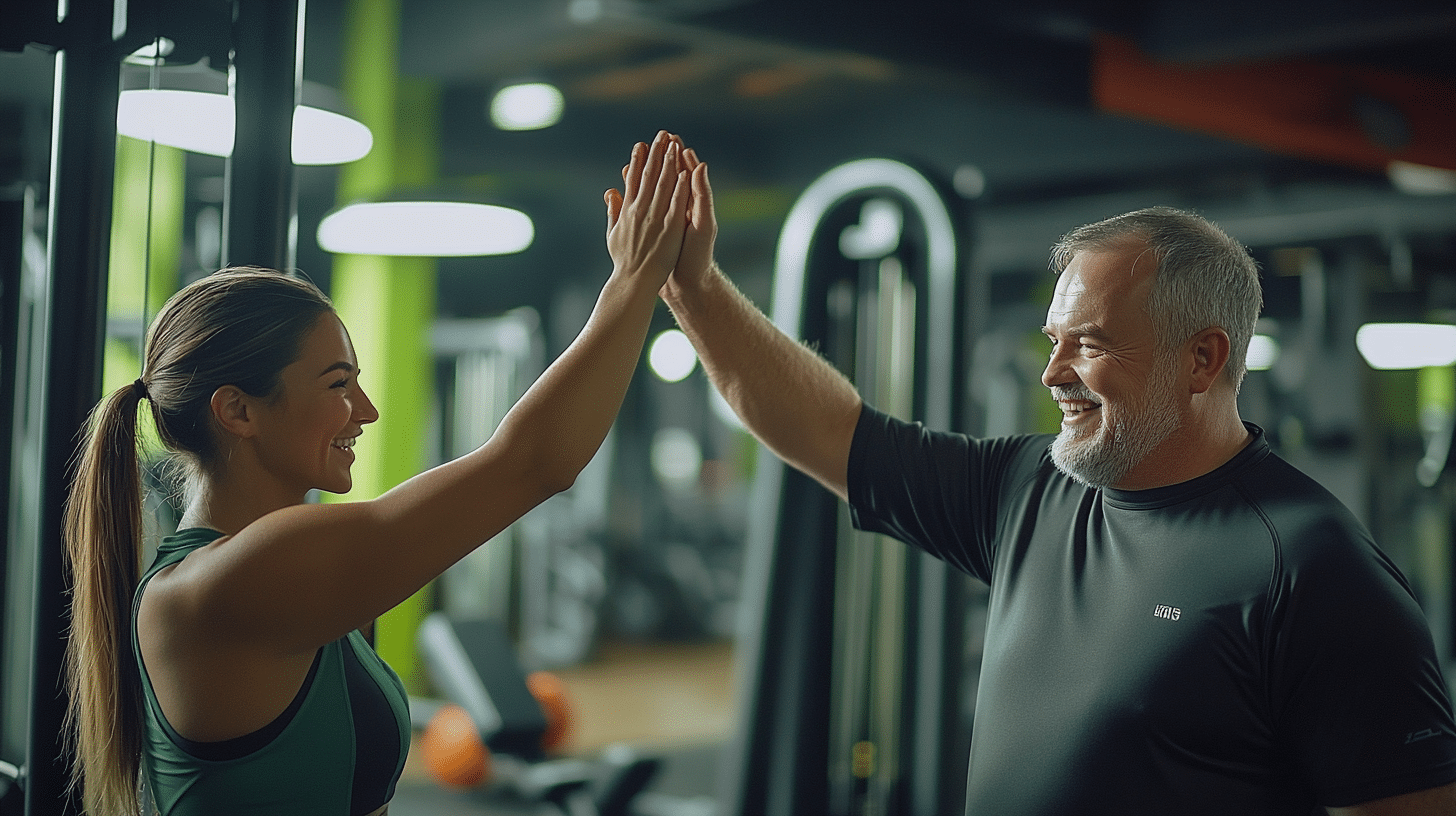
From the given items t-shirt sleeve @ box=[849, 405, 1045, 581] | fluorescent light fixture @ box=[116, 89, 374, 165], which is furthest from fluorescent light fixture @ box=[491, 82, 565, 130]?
t-shirt sleeve @ box=[849, 405, 1045, 581]

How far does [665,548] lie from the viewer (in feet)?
36.3

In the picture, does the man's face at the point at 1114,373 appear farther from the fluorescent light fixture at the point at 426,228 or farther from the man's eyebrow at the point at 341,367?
the fluorescent light fixture at the point at 426,228

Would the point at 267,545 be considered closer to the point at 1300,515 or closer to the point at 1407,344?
the point at 1300,515

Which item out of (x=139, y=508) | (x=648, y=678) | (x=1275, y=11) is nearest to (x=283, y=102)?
(x=139, y=508)

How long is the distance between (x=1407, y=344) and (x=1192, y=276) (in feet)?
21.1

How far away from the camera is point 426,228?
480cm

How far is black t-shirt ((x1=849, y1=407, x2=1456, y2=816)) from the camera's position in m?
1.34

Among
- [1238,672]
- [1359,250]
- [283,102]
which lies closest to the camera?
[1238,672]

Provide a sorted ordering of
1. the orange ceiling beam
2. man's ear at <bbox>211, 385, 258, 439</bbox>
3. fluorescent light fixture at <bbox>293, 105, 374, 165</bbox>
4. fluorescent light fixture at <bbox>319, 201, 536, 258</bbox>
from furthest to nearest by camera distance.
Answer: the orange ceiling beam
fluorescent light fixture at <bbox>319, 201, 536, 258</bbox>
fluorescent light fixture at <bbox>293, 105, 374, 165</bbox>
man's ear at <bbox>211, 385, 258, 439</bbox>

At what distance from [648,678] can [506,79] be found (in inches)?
162

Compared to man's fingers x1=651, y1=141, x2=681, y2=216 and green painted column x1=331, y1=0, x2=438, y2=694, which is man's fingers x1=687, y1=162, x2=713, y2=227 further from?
green painted column x1=331, y1=0, x2=438, y2=694

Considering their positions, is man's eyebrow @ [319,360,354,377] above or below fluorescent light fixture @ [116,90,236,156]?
below

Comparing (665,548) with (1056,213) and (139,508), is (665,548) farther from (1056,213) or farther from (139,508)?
(139,508)

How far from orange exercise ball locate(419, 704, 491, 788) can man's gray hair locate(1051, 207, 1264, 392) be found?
365 centimetres
